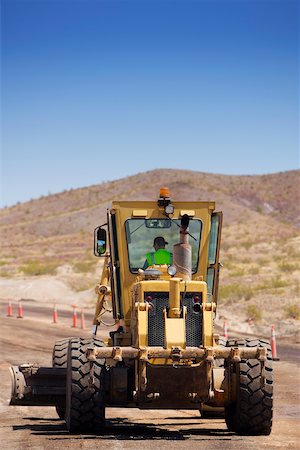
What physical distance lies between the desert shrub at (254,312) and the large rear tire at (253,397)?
26.3 metres

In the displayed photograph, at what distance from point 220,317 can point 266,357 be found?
2806 cm

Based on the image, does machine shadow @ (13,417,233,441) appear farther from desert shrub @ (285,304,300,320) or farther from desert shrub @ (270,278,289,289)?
desert shrub @ (270,278,289,289)

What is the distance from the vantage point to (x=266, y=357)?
13609 mm

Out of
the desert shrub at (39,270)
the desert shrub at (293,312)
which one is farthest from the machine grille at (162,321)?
the desert shrub at (39,270)

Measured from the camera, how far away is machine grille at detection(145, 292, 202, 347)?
13.7m

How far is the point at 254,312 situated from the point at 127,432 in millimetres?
27260

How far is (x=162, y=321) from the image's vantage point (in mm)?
13742

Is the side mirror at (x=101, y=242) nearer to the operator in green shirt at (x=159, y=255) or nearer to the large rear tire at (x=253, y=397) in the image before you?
the operator in green shirt at (x=159, y=255)

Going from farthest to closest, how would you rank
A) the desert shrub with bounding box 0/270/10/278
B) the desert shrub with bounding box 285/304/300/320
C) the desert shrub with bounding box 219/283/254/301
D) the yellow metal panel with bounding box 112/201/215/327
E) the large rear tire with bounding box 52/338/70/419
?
the desert shrub with bounding box 0/270/10/278 < the desert shrub with bounding box 219/283/254/301 < the desert shrub with bounding box 285/304/300/320 < the large rear tire with bounding box 52/338/70/419 < the yellow metal panel with bounding box 112/201/215/327

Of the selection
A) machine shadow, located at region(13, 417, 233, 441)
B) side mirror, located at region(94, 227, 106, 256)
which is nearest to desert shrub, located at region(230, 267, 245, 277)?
machine shadow, located at region(13, 417, 233, 441)

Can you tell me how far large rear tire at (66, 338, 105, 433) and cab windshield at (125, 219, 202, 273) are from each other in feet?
6.46

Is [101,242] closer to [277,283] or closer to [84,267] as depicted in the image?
[277,283]

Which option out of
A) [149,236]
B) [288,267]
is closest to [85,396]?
[149,236]

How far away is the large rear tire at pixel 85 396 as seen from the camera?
13492mm
